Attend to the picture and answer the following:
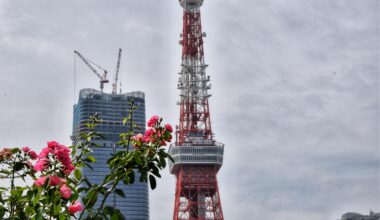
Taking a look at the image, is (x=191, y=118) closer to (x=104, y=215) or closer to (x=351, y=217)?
(x=351, y=217)

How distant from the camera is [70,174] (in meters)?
10.4

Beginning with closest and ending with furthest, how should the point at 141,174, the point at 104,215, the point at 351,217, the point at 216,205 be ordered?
1. the point at 104,215
2. the point at 141,174
3. the point at 216,205
4. the point at 351,217

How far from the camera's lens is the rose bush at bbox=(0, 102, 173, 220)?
380 inches

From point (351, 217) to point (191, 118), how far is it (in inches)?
3026

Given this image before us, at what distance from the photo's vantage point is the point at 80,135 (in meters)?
11.6

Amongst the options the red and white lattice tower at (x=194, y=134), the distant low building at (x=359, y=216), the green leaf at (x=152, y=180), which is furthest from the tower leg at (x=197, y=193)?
the green leaf at (x=152, y=180)

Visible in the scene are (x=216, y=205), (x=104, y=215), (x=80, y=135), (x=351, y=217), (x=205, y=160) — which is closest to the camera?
(x=104, y=215)

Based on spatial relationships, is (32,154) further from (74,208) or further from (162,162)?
(162,162)

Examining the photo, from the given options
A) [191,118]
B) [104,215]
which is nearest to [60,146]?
[104,215]

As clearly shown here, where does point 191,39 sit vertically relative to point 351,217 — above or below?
above

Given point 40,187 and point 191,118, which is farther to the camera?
point 191,118

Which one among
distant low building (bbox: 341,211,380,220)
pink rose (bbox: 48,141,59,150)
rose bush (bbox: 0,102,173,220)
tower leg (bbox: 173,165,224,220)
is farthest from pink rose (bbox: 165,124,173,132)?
distant low building (bbox: 341,211,380,220)

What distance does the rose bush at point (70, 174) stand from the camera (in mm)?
9656

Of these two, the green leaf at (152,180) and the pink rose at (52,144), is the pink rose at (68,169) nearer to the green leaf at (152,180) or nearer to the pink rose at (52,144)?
the pink rose at (52,144)
